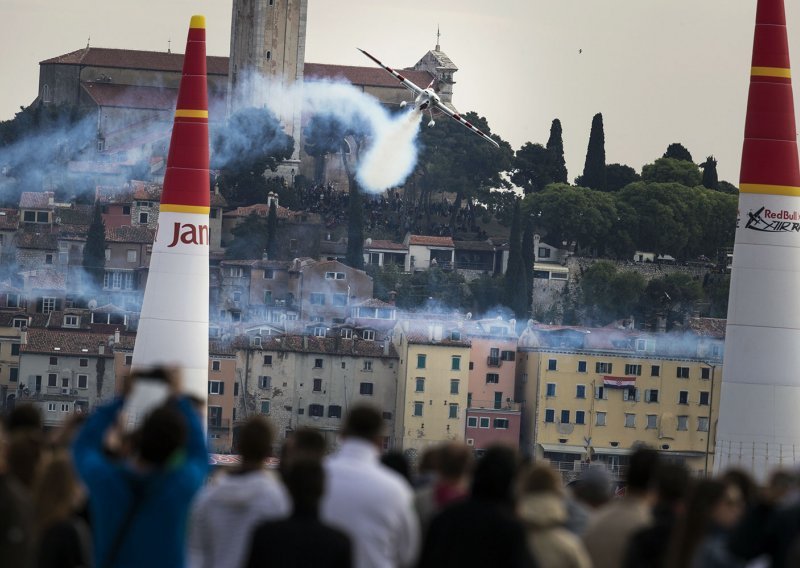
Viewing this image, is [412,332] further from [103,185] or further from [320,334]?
[103,185]

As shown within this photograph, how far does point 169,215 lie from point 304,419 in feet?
277

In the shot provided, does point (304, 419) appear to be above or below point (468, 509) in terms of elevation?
below

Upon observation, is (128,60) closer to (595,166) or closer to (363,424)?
(595,166)

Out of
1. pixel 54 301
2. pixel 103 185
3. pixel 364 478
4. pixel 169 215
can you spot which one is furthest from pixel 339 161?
pixel 364 478

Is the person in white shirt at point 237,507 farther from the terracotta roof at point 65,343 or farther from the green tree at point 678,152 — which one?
the green tree at point 678,152

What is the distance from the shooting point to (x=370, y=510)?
34.9 ft

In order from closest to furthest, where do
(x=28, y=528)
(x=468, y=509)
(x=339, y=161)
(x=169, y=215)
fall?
(x=28, y=528), (x=468, y=509), (x=169, y=215), (x=339, y=161)

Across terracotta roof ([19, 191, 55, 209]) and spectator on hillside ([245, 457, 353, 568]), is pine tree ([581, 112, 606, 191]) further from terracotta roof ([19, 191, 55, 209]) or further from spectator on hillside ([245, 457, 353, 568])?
spectator on hillside ([245, 457, 353, 568])

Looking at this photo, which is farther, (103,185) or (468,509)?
(103,185)

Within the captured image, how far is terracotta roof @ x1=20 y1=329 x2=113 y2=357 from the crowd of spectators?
9678 centimetres

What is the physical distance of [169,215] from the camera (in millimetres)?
23328

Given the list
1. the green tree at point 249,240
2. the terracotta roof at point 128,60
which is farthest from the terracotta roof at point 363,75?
the green tree at point 249,240

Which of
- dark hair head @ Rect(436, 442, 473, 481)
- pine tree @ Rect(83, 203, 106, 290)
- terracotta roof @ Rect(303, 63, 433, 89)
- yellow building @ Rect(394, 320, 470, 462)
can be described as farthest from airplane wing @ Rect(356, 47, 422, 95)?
terracotta roof @ Rect(303, 63, 433, 89)

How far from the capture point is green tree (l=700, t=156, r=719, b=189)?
141 meters
